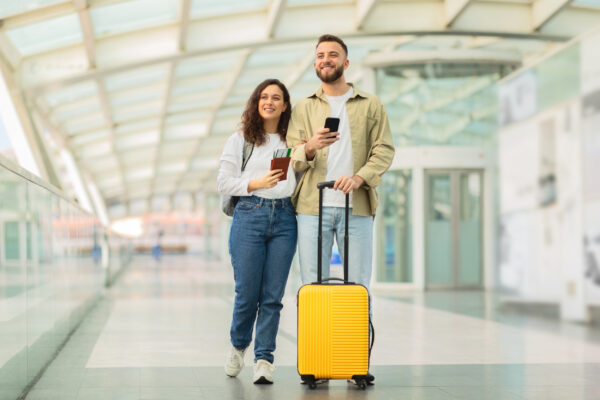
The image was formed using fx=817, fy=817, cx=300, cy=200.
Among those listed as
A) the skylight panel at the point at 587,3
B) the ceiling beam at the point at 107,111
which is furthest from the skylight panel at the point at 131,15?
the skylight panel at the point at 587,3

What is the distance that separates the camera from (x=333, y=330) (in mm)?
4113

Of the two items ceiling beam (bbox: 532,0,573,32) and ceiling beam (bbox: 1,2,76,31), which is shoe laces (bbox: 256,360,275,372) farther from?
ceiling beam (bbox: 532,0,573,32)

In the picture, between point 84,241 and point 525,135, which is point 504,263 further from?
point 84,241

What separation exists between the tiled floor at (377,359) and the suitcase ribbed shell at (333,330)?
14cm

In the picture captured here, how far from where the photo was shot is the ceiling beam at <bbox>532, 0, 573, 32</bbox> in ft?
43.3

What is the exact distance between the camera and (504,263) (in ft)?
36.5

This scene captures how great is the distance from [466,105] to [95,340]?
37.1ft

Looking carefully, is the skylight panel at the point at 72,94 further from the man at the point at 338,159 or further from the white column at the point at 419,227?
the man at the point at 338,159

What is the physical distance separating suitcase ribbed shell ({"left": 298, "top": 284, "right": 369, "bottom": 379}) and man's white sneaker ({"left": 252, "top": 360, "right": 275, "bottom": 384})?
0.37 metres

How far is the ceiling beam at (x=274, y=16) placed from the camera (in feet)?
42.3

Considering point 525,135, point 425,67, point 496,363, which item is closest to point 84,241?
point 525,135

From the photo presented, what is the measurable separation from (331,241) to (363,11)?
31.6ft

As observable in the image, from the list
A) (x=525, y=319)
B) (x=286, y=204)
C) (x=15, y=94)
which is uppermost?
(x=15, y=94)

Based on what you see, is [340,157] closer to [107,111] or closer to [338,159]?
[338,159]
